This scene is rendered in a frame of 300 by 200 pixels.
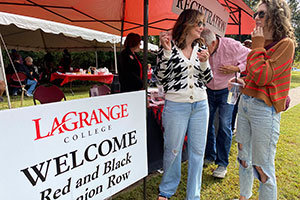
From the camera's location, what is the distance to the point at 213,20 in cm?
216

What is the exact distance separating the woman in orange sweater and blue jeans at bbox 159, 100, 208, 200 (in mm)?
376

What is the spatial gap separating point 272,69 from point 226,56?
1111mm

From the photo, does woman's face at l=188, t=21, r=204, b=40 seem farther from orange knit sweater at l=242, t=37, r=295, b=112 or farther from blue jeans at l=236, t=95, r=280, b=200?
blue jeans at l=236, t=95, r=280, b=200

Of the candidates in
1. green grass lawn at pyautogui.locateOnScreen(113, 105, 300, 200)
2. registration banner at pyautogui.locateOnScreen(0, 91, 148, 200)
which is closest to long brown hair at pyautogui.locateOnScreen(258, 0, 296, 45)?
registration banner at pyautogui.locateOnScreen(0, 91, 148, 200)

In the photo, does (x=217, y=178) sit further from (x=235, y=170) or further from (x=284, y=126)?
(x=284, y=126)

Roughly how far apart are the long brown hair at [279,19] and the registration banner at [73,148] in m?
1.09

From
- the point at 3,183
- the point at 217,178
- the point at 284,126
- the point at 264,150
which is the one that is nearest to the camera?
the point at 3,183

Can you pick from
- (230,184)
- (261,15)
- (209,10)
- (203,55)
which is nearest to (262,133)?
(203,55)

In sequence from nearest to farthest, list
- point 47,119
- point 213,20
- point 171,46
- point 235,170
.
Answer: point 47,119 < point 171,46 < point 213,20 < point 235,170

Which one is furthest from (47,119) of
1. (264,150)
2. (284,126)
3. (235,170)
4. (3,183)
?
(284,126)

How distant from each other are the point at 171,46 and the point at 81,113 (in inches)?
38.0

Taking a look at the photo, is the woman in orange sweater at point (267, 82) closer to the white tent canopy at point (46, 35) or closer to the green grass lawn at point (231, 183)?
the green grass lawn at point (231, 183)

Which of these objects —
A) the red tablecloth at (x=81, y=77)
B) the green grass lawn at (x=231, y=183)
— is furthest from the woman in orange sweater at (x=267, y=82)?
the red tablecloth at (x=81, y=77)

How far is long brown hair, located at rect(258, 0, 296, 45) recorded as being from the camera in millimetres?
1384
